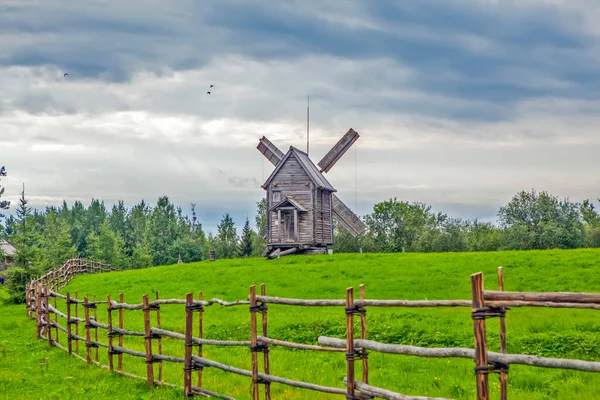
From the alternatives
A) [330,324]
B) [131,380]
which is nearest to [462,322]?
[330,324]

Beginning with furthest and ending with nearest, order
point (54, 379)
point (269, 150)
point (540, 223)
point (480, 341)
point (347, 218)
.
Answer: point (540, 223) < point (269, 150) < point (347, 218) < point (54, 379) < point (480, 341)

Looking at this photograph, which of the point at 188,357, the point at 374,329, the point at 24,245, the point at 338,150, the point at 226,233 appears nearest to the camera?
the point at 188,357

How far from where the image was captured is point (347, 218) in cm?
5691

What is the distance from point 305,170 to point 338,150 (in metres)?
7.58

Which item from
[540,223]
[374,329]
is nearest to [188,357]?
[374,329]

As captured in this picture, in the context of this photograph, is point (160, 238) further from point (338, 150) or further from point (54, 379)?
point (54, 379)

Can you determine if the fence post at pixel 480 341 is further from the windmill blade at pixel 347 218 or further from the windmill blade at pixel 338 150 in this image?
the windmill blade at pixel 338 150

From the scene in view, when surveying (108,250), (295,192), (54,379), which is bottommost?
(54,379)

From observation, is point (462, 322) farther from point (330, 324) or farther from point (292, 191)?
point (292, 191)

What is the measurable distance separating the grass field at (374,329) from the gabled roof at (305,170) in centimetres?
1179

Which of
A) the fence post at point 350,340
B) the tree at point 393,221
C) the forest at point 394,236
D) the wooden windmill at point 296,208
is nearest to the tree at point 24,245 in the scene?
the forest at point 394,236

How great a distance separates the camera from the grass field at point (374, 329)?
493 inches

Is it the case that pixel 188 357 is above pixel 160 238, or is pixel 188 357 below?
below

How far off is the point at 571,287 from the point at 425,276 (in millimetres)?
7756
